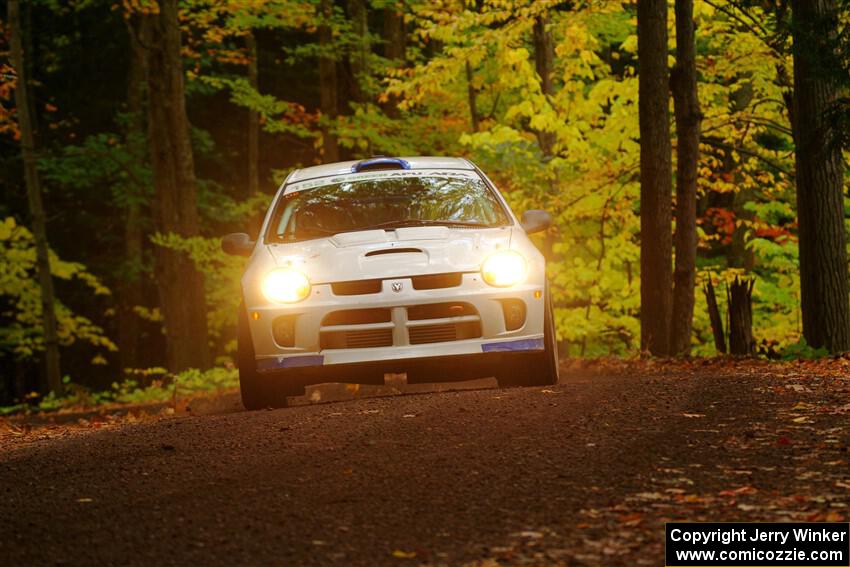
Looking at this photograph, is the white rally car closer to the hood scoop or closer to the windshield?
the hood scoop

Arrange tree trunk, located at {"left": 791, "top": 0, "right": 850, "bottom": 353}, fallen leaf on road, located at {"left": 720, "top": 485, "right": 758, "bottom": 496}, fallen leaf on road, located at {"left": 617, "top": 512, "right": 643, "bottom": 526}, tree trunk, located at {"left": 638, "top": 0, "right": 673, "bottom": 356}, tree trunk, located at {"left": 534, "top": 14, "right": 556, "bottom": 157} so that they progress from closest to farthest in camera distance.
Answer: fallen leaf on road, located at {"left": 617, "top": 512, "right": 643, "bottom": 526} → fallen leaf on road, located at {"left": 720, "top": 485, "right": 758, "bottom": 496} → tree trunk, located at {"left": 791, "top": 0, "right": 850, "bottom": 353} → tree trunk, located at {"left": 638, "top": 0, "right": 673, "bottom": 356} → tree trunk, located at {"left": 534, "top": 14, "right": 556, "bottom": 157}

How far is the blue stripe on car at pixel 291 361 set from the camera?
8562mm

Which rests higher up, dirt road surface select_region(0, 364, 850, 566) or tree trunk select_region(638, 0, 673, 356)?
tree trunk select_region(638, 0, 673, 356)

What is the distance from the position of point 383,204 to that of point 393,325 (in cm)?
165

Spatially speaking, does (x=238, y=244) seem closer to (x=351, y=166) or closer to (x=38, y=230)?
(x=351, y=166)

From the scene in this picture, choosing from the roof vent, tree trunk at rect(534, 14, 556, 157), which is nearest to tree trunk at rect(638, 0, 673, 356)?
the roof vent

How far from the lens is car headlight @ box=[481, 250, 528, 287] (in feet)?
28.2

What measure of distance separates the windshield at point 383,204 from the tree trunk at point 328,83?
14.0 meters

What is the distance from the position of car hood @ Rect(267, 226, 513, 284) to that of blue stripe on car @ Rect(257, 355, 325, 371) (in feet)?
1.75

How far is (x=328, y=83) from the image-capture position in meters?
26.0

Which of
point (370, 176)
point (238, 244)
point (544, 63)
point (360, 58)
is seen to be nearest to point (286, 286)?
point (238, 244)

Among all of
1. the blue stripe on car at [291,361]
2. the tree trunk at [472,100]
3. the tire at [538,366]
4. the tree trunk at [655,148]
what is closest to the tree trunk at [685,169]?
the tree trunk at [655,148]

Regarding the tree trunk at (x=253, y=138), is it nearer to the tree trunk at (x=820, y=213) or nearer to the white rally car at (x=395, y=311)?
the tree trunk at (x=820, y=213)

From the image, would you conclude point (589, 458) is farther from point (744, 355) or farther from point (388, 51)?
point (388, 51)
